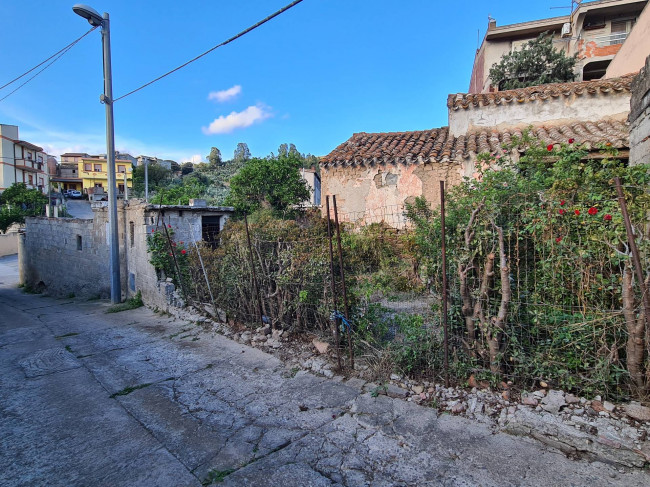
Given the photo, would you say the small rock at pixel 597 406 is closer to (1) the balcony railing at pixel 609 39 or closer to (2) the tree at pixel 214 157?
(1) the balcony railing at pixel 609 39

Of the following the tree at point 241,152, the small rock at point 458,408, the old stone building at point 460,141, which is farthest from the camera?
the tree at point 241,152

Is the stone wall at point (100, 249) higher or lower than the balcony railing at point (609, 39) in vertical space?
lower

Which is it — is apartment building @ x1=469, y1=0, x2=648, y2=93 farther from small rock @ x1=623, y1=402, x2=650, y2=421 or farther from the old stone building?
small rock @ x1=623, y1=402, x2=650, y2=421

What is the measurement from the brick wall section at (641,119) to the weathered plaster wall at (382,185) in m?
4.80

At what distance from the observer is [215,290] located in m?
6.64

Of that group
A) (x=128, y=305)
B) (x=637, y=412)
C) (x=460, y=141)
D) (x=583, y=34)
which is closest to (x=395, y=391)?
(x=637, y=412)

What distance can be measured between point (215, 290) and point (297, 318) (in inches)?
89.0

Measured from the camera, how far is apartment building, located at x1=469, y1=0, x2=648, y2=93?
18953mm

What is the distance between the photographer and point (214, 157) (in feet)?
190

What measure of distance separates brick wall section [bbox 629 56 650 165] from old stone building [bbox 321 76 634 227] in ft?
13.6

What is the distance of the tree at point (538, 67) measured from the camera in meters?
15.8

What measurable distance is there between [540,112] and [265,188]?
35.6 ft

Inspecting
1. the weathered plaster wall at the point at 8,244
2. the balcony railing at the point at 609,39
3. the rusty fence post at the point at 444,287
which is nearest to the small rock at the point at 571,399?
Answer: the rusty fence post at the point at 444,287

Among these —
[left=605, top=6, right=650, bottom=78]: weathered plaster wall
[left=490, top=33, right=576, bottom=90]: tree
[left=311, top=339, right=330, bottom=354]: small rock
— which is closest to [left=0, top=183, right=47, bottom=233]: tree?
[left=311, top=339, right=330, bottom=354]: small rock
